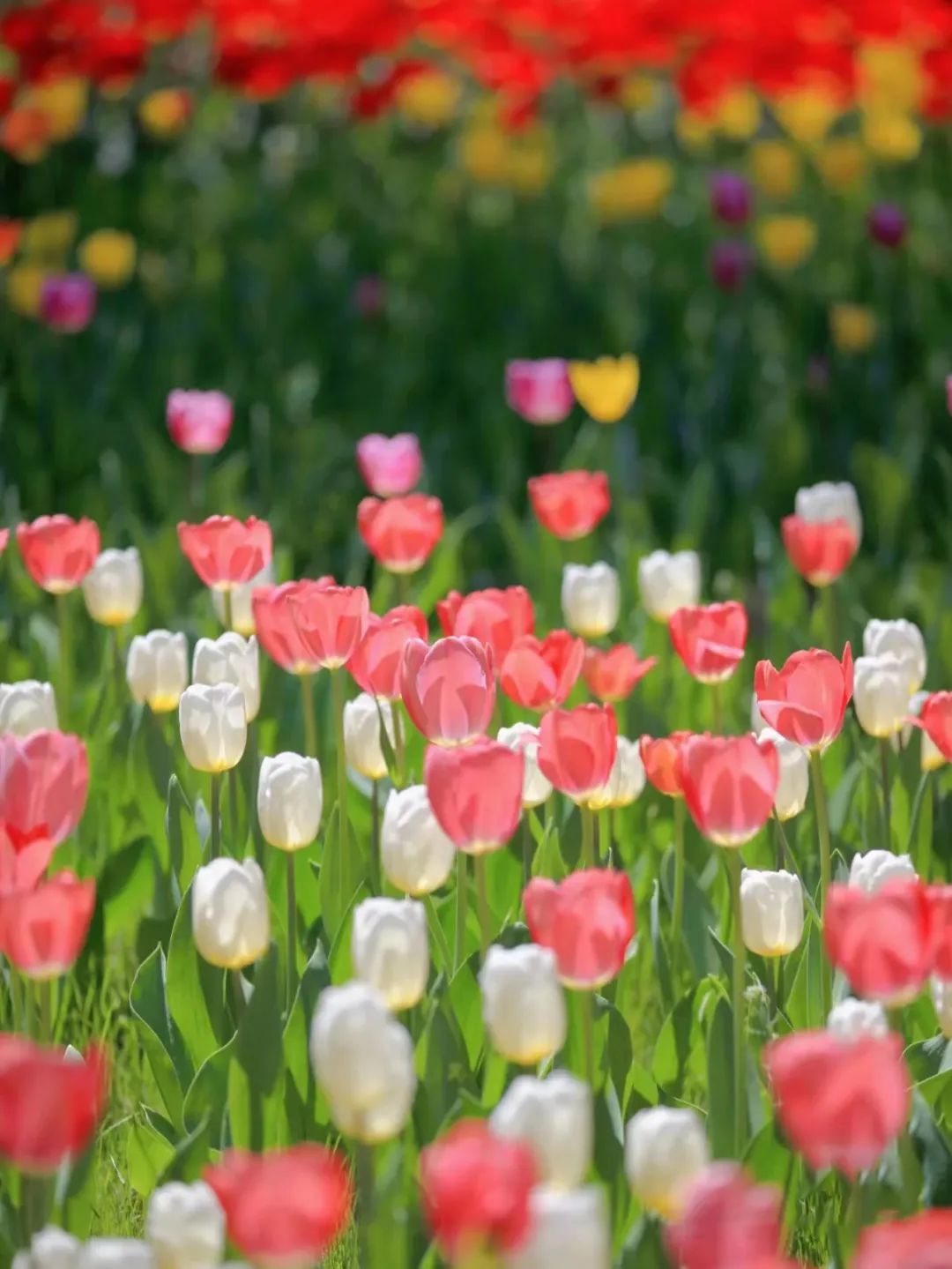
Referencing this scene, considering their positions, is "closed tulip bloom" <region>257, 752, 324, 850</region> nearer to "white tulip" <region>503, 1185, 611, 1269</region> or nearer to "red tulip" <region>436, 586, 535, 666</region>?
"red tulip" <region>436, 586, 535, 666</region>

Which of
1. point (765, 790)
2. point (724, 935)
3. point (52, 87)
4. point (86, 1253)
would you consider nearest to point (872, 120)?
point (52, 87)

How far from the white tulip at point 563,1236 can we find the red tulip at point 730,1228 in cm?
4

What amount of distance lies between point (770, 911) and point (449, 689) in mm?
313

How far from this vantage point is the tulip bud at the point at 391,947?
1.17 metres

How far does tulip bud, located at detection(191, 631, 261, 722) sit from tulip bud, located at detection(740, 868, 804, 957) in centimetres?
53

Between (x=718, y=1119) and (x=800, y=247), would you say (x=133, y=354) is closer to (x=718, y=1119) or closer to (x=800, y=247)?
(x=800, y=247)

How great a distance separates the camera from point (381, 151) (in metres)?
5.71

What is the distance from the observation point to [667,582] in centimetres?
216

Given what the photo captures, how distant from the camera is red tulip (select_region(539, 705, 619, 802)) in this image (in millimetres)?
1410

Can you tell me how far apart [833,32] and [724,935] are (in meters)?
3.97

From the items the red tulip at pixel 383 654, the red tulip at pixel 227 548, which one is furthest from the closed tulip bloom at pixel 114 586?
the red tulip at pixel 383 654

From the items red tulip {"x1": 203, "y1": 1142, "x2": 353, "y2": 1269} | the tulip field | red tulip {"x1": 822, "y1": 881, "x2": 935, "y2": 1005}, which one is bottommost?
the tulip field

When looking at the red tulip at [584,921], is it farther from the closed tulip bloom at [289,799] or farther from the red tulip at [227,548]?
the red tulip at [227,548]

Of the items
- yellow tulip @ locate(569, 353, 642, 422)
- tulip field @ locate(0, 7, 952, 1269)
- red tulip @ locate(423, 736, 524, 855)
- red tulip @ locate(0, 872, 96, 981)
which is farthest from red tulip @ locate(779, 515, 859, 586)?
red tulip @ locate(0, 872, 96, 981)
